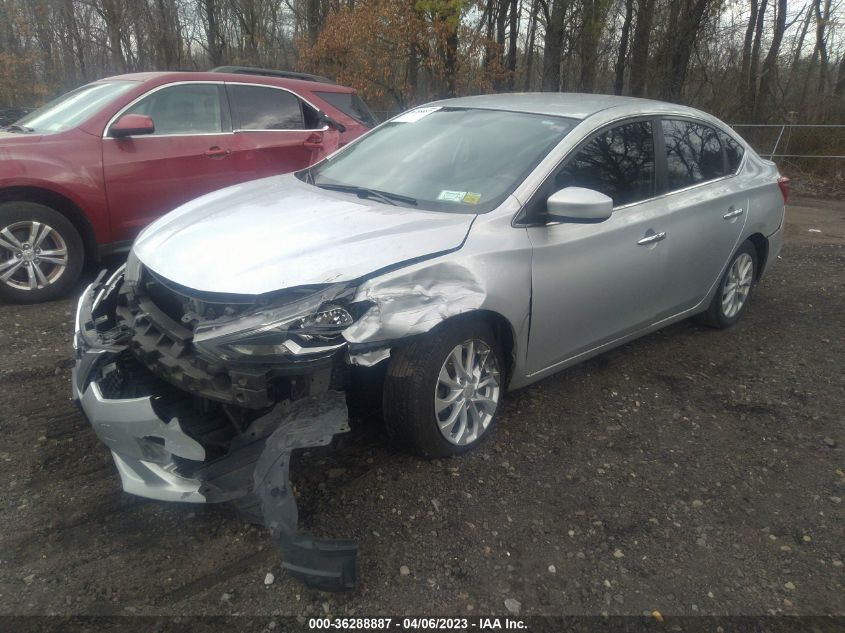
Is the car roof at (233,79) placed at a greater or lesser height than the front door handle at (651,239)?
greater

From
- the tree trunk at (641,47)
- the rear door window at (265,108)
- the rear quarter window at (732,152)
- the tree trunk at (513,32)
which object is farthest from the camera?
the tree trunk at (513,32)

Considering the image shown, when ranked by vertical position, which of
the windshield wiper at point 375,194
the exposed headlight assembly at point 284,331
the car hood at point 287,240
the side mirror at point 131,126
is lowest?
the exposed headlight assembly at point 284,331

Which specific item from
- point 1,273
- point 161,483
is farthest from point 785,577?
point 1,273

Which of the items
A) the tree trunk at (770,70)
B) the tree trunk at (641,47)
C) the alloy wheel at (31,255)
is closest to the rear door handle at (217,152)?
the alloy wheel at (31,255)

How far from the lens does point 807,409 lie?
406 centimetres

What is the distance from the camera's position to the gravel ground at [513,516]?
2.46 m

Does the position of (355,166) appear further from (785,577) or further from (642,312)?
(785,577)

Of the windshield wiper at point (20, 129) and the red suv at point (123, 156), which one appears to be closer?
the red suv at point (123, 156)

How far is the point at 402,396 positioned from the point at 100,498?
53.2 inches

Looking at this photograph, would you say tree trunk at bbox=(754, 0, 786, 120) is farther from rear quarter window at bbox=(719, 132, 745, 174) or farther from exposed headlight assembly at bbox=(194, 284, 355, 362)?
exposed headlight assembly at bbox=(194, 284, 355, 362)

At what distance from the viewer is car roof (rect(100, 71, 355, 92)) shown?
590cm

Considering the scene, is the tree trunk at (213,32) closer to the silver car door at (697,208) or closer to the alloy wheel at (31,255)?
the alloy wheel at (31,255)

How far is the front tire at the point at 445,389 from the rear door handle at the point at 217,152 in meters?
3.82

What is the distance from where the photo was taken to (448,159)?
3766 mm
